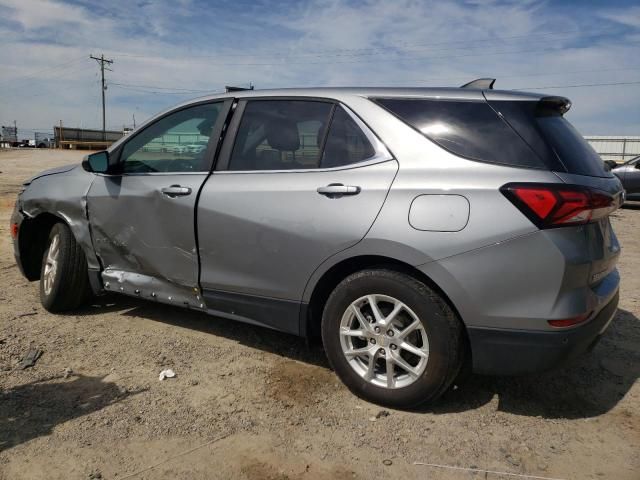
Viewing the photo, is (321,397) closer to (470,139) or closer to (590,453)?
(590,453)

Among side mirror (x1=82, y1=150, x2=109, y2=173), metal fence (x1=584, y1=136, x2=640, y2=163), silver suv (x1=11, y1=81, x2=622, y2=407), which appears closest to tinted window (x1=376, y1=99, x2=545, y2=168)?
silver suv (x1=11, y1=81, x2=622, y2=407)

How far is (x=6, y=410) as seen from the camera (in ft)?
9.91

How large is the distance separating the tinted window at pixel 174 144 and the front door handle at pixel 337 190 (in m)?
1.01

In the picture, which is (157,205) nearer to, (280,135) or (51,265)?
(280,135)

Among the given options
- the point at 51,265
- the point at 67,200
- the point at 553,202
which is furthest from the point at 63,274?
the point at 553,202

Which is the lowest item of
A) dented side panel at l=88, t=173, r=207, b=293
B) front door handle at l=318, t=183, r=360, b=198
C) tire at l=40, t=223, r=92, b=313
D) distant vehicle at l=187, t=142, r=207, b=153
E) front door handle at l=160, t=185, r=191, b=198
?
tire at l=40, t=223, r=92, b=313

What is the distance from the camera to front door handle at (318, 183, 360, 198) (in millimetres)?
3041

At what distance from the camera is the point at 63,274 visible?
4.46m

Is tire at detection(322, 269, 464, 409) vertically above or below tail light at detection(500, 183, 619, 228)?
below

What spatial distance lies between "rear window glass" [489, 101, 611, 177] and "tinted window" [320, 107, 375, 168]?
72 centimetres

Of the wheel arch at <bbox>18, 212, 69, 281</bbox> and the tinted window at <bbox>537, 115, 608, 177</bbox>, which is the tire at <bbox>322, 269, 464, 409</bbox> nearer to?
the tinted window at <bbox>537, 115, 608, 177</bbox>

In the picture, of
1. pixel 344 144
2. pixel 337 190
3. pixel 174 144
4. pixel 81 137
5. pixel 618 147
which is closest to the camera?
pixel 337 190

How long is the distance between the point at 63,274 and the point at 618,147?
125 feet

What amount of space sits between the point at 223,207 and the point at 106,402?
133 centimetres
